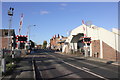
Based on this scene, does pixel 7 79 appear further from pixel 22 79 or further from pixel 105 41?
pixel 105 41

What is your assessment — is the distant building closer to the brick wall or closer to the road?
the brick wall

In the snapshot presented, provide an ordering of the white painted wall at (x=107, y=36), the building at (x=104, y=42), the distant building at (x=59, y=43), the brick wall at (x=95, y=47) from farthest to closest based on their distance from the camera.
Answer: the distant building at (x=59, y=43), the brick wall at (x=95, y=47), the building at (x=104, y=42), the white painted wall at (x=107, y=36)

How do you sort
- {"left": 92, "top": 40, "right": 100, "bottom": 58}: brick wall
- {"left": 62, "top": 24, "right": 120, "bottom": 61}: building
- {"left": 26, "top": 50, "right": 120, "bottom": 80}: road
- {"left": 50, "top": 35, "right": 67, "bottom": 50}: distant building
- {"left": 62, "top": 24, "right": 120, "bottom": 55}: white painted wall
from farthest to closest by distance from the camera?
{"left": 50, "top": 35, "right": 67, "bottom": 50}: distant building, {"left": 92, "top": 40, "right": 100, "bottom": 58}: brick wall, {"left": 62, "top": 24, "right": 120, "bottom": 61}: building, {"left": 62, "top": 24, "right": 120, "bottom": 55}: white painted wall, {"left": 26, "top": 50, "right": 120, "bottom": 80}: road

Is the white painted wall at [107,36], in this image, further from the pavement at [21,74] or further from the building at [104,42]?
the pavement at [21,74]

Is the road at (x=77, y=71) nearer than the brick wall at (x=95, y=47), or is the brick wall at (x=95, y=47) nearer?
the road at (x=77, y=71)

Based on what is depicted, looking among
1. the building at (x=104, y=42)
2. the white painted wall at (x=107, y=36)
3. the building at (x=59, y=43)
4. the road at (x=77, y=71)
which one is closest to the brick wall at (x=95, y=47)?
the building at (x=104, y=42)

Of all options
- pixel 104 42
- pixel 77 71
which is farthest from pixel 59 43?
pixel 77 71

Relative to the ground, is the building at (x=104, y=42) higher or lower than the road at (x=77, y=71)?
higher

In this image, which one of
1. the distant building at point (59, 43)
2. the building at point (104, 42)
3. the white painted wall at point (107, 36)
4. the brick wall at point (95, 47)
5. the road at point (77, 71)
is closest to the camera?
the road at point (77, 71)

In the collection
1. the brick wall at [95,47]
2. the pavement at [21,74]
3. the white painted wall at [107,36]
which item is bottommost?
the pavement at [21,74]

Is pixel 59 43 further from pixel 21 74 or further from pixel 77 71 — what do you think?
pixel 21 74

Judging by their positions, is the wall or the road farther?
the wall

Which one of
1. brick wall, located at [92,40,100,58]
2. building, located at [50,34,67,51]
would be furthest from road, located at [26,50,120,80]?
building, located at [50,34,67,51]

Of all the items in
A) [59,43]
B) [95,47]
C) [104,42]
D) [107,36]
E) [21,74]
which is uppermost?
[59,43]
